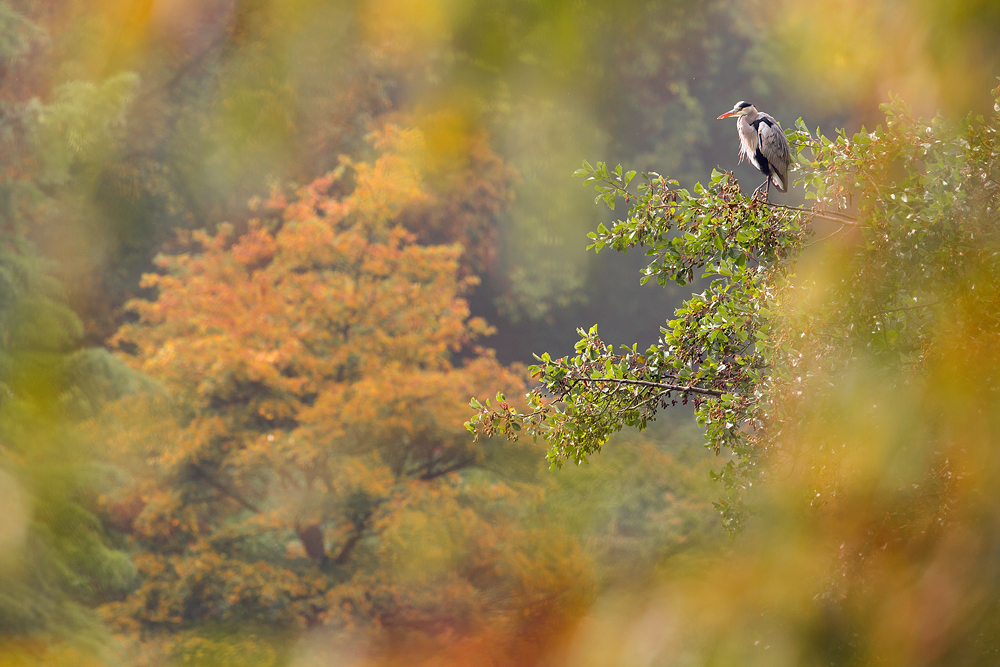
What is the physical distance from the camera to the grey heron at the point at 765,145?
322 centimetres

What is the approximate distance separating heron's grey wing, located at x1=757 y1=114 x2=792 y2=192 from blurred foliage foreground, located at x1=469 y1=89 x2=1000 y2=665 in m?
0.36

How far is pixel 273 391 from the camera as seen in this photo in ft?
25.8

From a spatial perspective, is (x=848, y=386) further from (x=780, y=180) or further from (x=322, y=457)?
(x=322, y=457)

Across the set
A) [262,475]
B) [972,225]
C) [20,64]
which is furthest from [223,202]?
[972,225]

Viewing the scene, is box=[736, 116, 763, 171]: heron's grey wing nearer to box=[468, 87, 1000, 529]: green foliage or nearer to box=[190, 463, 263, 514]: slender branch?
box=[468, 87, 1000, 529]: green foliage

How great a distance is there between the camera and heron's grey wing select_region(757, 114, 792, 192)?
322 cm

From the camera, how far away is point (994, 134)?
217 cm

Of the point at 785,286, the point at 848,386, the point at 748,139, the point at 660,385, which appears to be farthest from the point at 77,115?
the point at 848,386

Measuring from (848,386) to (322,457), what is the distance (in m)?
6.38

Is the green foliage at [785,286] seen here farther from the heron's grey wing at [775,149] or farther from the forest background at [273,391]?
the forest background at [273,391]

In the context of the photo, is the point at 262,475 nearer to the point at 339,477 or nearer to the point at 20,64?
the point at 339,477

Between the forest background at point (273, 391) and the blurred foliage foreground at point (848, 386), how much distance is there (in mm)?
3135

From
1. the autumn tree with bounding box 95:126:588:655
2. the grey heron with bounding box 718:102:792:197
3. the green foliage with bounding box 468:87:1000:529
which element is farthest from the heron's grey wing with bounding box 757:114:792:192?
the autumn tree with bounding box 95:126:588:655

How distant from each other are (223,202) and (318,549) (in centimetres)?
455
